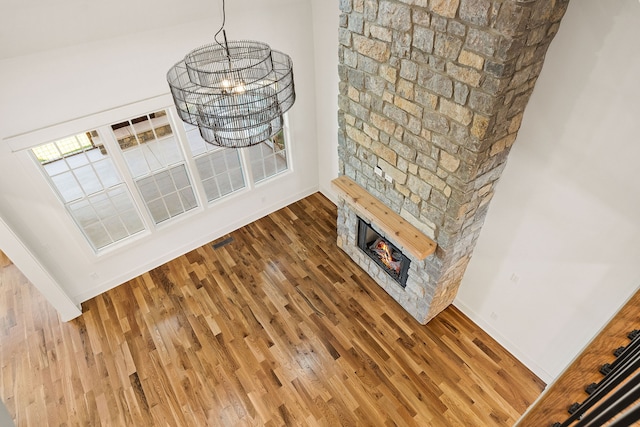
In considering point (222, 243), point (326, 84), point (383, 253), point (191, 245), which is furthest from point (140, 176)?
point (383, 253)

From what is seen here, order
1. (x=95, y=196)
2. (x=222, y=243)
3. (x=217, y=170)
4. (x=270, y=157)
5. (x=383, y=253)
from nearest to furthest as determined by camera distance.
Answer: (x=383, y=253) < (x=95, y=196) < (x=222, y=243) < (x=270, y=157) < (x=217, y=170)

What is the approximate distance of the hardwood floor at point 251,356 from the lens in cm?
358

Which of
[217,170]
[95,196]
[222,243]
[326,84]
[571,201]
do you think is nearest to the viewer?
[571,201]

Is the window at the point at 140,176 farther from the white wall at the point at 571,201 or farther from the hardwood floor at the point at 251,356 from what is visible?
the white wall at the point at 571,201

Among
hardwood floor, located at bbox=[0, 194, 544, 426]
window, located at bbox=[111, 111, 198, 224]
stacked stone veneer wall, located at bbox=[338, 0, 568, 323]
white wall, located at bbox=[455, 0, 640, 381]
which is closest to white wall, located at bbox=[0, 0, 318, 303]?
hardwood floor, located at bbox=[0, 194, 544, 426]

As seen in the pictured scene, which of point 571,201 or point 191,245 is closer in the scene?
point 571,201

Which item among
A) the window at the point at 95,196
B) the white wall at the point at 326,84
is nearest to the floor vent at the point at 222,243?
the window at the point at 95,196

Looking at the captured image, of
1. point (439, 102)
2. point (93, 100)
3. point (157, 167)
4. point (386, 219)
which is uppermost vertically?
point (439, 102)

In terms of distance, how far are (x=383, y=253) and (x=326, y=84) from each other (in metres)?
2.33

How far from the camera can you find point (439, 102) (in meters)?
2.84

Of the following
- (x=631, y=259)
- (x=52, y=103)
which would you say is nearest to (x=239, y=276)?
(x=52, y=103)

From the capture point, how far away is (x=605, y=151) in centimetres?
251

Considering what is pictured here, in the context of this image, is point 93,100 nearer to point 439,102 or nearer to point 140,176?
point 140,176

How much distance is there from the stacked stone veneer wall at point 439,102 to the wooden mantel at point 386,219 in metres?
0.08
